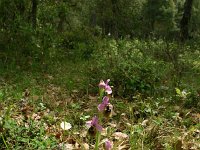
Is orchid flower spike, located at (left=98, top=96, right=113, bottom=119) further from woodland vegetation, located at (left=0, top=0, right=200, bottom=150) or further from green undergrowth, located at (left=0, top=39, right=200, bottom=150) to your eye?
green undergrowth, located at (left=0, top=39, right=200, bottom=150)

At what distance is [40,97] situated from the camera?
6047 mm

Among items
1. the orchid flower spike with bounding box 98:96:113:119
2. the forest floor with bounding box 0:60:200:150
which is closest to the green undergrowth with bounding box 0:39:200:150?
the forest floor with bounding box 0:60:200:150

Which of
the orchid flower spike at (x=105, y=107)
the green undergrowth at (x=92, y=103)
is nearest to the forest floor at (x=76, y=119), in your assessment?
the green undergrowth at (x=92, y=103)

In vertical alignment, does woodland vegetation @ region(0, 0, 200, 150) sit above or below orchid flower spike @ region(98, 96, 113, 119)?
below

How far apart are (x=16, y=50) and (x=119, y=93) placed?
4.63 metres

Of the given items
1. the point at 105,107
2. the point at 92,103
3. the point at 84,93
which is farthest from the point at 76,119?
the point at 105,107

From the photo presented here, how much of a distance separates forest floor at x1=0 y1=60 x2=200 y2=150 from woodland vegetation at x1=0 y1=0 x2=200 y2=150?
1 cm

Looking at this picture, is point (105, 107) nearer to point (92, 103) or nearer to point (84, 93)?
point (92, 103)

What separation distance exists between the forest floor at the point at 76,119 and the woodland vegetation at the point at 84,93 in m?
0.01

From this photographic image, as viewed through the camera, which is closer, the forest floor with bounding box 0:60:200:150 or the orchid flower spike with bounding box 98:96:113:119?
the orchid flower spike with bounding box 98:96:113:119

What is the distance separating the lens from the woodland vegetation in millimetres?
3660

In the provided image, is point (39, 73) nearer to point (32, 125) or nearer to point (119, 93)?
point (119, 93)

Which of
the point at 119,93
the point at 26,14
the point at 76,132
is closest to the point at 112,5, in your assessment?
the point at 26,14

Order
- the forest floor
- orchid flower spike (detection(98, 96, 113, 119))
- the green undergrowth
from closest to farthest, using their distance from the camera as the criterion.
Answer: orchid flower spike (detection(98, 96, 113, 119))
the forest floor
the green undergrowth
